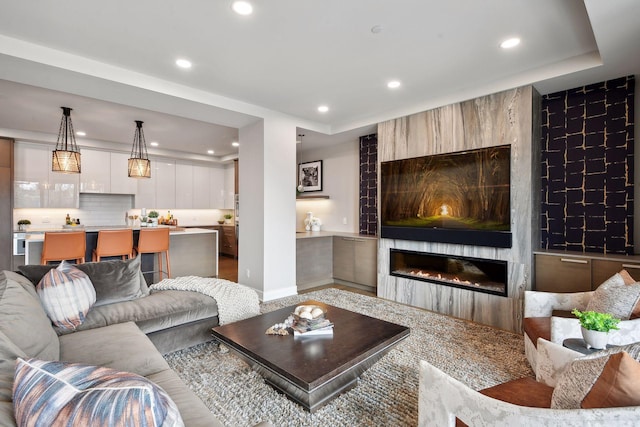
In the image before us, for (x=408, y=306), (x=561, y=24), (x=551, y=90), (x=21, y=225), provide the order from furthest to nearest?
(x=21, y=225) < (x=408, y=306) < (x=551, y=90) < (x=561, y=24)

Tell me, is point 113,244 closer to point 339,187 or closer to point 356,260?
point 356,260

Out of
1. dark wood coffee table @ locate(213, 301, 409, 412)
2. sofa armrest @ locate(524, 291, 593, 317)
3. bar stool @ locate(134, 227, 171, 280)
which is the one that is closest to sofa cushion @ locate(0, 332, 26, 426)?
dark wood coffee table @ locate(213, 301, 409, 412)

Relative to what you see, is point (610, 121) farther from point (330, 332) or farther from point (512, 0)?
point (330, 332)

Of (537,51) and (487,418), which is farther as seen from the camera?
(537,51)

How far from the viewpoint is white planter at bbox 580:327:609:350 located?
156 cm

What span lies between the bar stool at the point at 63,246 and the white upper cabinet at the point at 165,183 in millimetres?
3412

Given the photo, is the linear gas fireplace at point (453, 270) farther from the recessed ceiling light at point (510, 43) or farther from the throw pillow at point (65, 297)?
the throw pillow at point (65, 297)

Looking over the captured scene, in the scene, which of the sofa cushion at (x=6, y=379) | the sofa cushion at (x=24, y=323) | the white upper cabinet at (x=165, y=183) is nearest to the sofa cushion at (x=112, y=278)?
the sofa cushion at (x=24, y=323)

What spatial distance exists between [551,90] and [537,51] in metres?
0.79

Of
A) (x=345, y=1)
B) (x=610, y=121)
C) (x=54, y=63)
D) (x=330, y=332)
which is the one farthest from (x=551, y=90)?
(x=54, y=63)

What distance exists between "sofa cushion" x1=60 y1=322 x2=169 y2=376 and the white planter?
2.24 meters

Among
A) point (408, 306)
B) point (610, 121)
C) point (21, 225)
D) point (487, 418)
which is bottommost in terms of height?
point (408, 306)

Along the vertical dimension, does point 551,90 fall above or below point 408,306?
above

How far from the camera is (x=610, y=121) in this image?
9.93 ft
